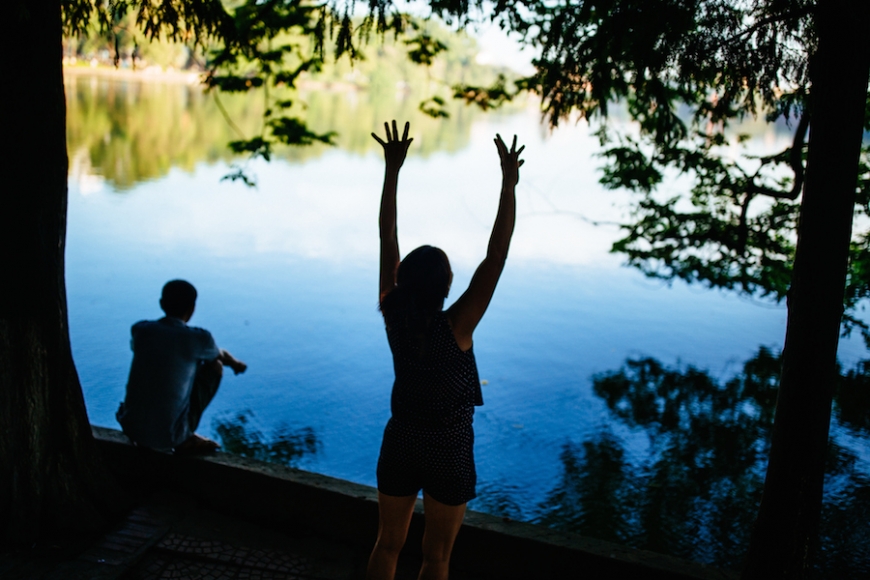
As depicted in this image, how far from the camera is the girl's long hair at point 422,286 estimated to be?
2.25m

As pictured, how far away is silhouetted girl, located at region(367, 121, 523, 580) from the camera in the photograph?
2275mm

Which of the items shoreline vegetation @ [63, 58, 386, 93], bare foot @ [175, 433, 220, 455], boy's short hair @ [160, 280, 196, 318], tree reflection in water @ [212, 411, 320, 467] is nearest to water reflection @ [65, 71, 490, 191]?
shoreline vegetation @ [63, 58, 386, 93]

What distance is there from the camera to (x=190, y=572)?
10.1 feet

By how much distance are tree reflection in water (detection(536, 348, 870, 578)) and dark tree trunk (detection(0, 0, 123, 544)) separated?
272 cm

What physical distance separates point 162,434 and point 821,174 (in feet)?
9.95

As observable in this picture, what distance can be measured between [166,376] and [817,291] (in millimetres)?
2834

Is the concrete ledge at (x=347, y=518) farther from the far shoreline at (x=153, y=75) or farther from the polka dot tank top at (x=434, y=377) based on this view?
the far shoreline at (x=153, y=75)

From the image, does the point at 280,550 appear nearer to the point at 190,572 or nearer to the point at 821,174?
the point at 190,572

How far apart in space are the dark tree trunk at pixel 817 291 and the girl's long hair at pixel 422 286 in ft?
4.42

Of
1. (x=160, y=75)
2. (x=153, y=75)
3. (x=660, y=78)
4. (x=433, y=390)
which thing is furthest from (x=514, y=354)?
(x=160, y=75)

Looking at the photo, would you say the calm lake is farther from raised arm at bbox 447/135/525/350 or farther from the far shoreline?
the far shoreline

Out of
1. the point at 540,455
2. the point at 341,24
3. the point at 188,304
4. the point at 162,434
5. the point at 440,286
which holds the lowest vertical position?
the point at 540,455

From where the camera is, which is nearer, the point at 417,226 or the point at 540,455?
the point at 540,455

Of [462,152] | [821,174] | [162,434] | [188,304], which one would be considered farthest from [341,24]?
[462,152]
